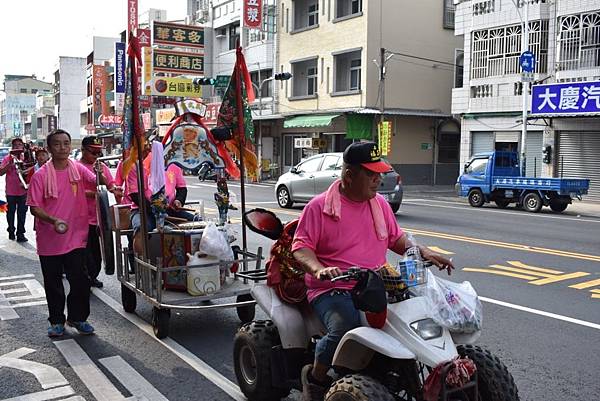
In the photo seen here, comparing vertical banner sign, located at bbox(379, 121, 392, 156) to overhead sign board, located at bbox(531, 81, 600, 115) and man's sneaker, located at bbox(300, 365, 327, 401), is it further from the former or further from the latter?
man's sneaker, located at bbox(300, 365, 327, 401)

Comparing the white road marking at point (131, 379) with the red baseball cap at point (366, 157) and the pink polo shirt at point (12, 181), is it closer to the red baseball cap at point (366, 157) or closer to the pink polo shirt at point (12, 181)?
the red baseball cap at point (366, 157)

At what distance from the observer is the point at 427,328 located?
3.19m

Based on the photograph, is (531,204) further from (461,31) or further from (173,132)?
(173,132)

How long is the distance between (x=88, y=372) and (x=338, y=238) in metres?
2.46

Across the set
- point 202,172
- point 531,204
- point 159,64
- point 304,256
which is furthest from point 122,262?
point 159,64

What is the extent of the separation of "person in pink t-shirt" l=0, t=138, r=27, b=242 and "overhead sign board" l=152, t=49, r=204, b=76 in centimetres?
2664

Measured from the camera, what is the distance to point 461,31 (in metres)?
27.2

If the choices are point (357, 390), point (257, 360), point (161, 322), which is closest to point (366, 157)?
point (357, 390)

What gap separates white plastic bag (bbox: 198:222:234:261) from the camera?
5809 millimetres

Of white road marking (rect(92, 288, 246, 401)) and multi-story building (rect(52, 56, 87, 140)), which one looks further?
multi-story building (rect(52, 56, 87, 140))

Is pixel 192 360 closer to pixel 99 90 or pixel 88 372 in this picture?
pixel 88 372

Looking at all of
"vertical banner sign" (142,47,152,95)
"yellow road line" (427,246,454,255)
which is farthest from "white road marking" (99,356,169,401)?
"vertical banner sign" (142,47,152,95)

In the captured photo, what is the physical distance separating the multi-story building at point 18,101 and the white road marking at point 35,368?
11744cm

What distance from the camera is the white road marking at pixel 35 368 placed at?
4691 millimetres
